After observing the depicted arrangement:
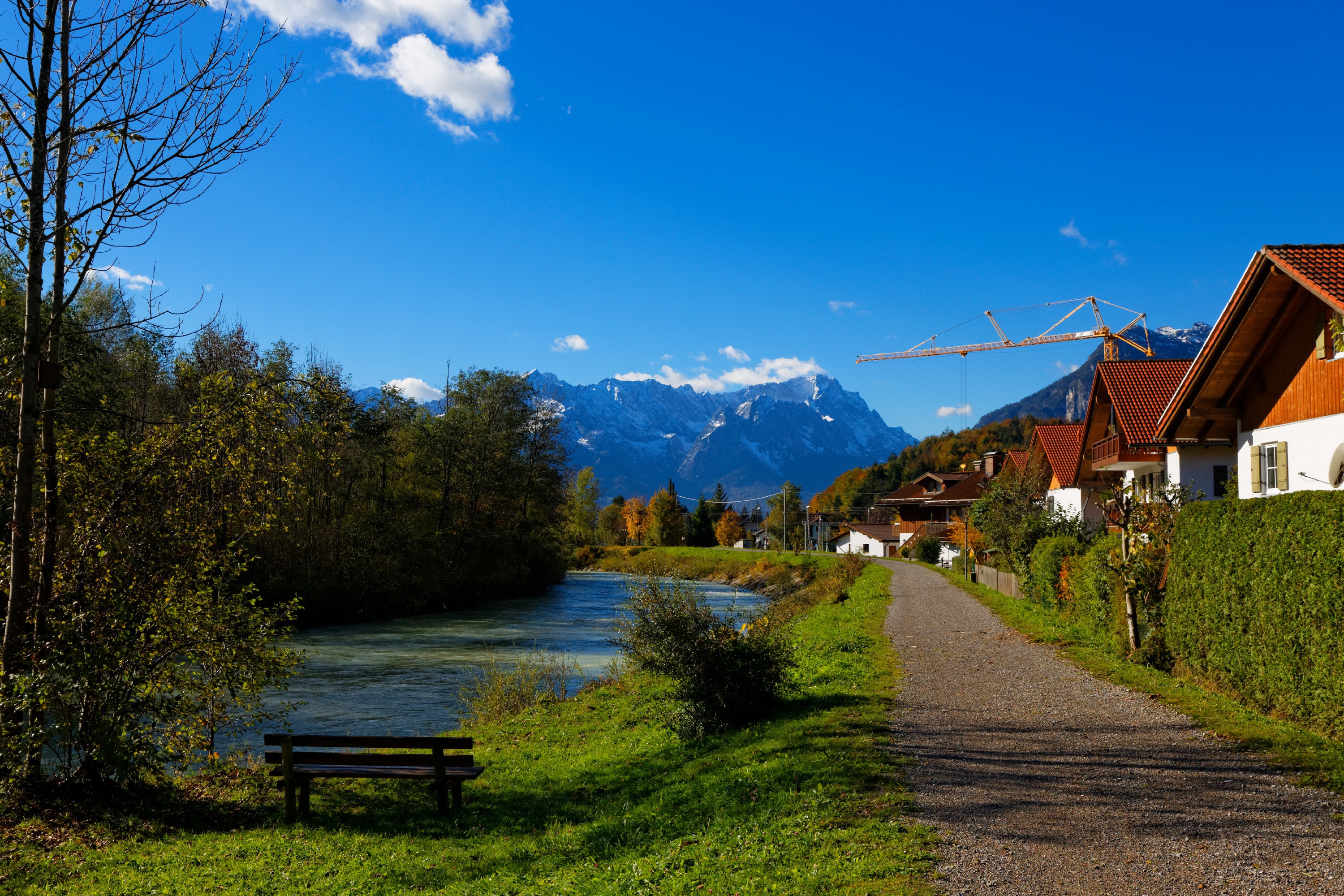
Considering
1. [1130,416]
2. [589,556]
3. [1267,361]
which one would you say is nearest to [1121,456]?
[1130,416]

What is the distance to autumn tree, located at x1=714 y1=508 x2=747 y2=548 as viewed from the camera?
123625 mm

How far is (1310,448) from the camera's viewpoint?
1698 centimetres

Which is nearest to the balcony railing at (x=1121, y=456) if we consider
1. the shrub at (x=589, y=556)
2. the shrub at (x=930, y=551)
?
the shrub at (x=930, y=551)

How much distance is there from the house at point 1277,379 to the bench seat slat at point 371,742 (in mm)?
14061

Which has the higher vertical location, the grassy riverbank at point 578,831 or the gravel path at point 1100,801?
the gravel path at point 1100,801

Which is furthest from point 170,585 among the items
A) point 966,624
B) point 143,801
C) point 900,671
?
point 966,624

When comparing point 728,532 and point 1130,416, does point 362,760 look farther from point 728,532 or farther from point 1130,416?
point 728,532

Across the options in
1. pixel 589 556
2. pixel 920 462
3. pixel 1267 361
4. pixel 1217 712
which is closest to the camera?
pixel 1217 712

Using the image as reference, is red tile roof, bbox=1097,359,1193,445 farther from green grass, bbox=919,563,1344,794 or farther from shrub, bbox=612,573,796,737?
shrub, bbox=612,573,796,737

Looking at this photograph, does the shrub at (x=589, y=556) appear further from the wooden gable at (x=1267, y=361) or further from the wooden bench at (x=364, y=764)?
the wooden bench at (x=364, y=764)

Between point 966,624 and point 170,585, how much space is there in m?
19.7

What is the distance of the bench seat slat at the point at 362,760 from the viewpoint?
1012 cm

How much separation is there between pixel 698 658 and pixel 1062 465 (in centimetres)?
3412

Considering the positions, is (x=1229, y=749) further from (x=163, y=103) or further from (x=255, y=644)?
(x=163, y=103)
